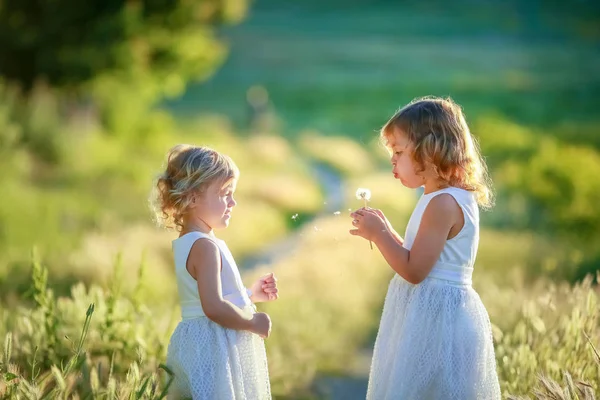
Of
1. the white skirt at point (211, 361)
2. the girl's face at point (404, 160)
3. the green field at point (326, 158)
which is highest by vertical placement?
the green field at point (326, 158)

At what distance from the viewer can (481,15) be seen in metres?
10.7

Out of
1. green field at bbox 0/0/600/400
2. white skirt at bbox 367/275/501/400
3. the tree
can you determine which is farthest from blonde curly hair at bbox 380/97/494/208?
the tree

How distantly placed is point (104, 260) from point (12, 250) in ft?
3.14

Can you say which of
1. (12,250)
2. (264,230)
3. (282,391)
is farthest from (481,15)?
(282,391)

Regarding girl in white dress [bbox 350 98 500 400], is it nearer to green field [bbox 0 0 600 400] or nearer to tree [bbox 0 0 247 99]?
green field [bbox 0 0 600 400]

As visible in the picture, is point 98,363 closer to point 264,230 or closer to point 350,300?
point 350,300

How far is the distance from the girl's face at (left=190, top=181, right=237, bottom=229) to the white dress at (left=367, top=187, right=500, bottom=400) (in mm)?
633

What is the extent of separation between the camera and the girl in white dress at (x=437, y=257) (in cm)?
289

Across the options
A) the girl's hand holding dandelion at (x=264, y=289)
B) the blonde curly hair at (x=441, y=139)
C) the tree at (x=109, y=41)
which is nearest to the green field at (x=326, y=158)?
the tree at (x=109, y=41)

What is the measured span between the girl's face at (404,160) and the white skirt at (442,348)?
34cm

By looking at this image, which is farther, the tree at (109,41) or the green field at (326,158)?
the tree at (109,41)

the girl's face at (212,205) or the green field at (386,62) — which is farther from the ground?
the green field at (386,62)

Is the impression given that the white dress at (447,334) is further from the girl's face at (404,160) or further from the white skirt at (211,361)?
the white skirt at (211,361)

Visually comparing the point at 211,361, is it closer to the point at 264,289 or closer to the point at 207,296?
the point at 207,296
